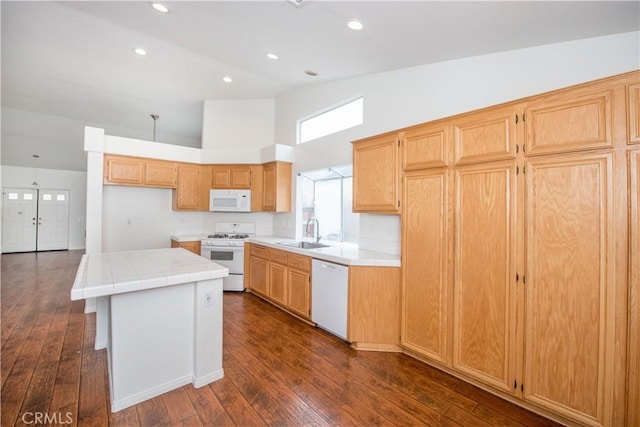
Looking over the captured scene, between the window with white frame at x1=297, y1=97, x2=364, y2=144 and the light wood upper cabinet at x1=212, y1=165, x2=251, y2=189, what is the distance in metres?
1.19

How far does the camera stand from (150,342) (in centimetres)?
201

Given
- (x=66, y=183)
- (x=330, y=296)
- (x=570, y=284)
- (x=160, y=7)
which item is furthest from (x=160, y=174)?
(x=66, y=183)

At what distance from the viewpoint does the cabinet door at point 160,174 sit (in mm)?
4719

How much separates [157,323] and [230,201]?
3189 millimetres

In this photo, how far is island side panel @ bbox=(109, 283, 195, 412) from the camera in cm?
188

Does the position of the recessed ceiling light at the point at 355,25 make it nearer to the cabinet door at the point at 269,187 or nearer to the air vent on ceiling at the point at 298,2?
the air vent on ceiling at the point at 298,2

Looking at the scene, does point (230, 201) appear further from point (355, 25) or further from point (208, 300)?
point (355, 25)

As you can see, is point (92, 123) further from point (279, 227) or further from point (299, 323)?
point (299, 323)

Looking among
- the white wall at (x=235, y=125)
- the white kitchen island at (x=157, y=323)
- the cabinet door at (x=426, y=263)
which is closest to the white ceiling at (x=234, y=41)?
the white wall at (x=235, y=125)

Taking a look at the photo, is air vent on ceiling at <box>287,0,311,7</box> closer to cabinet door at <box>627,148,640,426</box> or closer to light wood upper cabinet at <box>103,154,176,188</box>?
cabinet door at <box>627,148,640,426</box>

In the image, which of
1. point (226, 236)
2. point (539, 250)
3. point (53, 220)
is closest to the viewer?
point (539, 250)

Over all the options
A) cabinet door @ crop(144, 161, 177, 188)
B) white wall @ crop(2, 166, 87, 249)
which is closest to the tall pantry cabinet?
cabinet door @ crop(144, 161, 177, 188)

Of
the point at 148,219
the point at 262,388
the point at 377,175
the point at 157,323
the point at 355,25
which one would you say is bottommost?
the point at 262,388

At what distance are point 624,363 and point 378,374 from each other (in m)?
1.55
